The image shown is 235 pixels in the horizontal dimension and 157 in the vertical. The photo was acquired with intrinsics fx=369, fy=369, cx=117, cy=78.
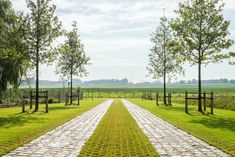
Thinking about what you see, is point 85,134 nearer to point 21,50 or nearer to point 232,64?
point 21,50

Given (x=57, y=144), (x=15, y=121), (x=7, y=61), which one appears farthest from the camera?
(x=7, y=61)

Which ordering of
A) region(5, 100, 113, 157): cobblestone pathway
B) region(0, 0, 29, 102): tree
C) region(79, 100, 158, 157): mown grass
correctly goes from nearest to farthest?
1. region(5, 100, 113, 157): cobblestone pathway
2. region(79, 100, 158, 157): mown grass
3. region(0, 0, 29, 102): tree

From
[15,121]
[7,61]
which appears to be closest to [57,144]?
[15,121]

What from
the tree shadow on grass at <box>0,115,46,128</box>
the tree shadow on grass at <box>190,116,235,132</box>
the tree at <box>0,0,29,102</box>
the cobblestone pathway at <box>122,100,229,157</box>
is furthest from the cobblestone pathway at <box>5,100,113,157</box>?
the tree at <box>0,0,29,102</box>

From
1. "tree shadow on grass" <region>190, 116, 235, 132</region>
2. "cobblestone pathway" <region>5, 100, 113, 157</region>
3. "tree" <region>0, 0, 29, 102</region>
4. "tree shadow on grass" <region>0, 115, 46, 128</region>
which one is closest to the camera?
"cobblestone pathway" <region>5, 100, 113, 157</region>

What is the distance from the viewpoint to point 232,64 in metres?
31.2

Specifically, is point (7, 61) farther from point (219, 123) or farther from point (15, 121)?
point (219, 123)

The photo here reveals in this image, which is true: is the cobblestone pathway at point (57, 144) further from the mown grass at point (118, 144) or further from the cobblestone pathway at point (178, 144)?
the cobblestone pathway at point (178, 144)

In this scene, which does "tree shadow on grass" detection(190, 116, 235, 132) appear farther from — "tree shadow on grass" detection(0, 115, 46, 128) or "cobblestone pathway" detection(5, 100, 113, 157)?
"tree shadow on grass" detection(0, 115, 46, 128)

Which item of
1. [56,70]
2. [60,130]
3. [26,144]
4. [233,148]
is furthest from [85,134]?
[56,70]

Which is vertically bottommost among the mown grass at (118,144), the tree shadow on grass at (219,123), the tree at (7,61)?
the tree shadow on grass at (219,123)

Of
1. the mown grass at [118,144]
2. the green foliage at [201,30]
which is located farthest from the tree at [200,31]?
the mown grass at [118,144]

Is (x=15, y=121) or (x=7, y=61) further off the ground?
(x=7, y=61)

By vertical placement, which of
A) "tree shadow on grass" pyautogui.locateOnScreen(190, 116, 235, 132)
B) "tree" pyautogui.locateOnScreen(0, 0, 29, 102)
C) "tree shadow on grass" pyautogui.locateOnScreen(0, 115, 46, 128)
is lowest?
"tree shadow on grass" pyautogui.locateOnScreen(190, 116, 235, 132)
